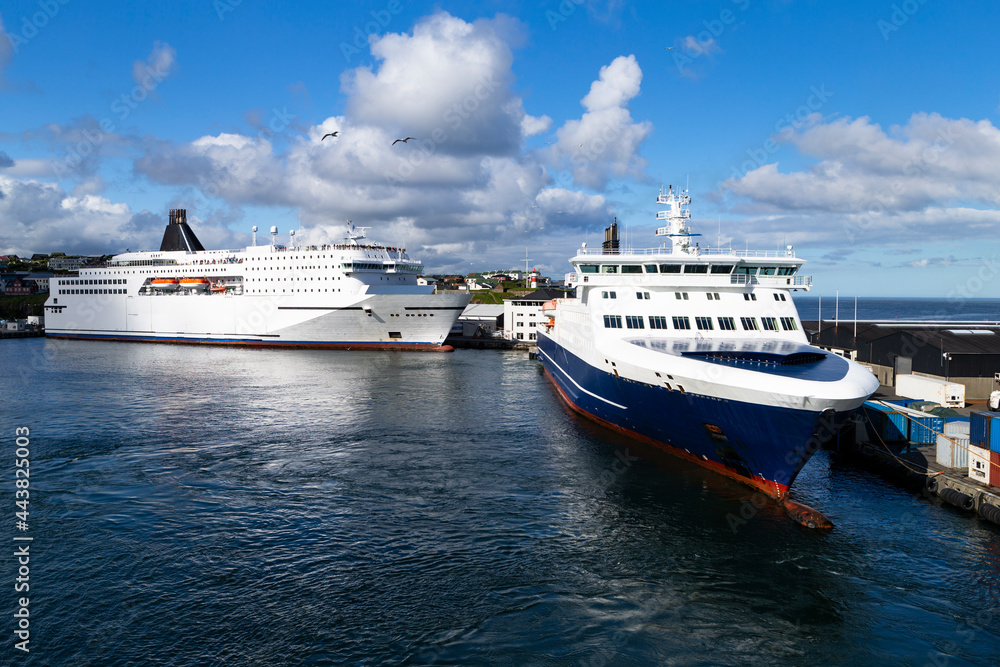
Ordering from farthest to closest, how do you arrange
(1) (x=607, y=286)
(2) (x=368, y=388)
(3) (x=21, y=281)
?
(3) (x=21, y=281) → (2) (x=368, y=388) → (1) (x=607, y=286)

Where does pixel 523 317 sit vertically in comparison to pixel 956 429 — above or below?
above

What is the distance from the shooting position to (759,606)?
12117 mm

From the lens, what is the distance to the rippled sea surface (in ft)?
35.6

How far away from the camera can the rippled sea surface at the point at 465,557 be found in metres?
10.9

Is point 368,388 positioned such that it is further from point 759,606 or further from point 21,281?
point 21,281

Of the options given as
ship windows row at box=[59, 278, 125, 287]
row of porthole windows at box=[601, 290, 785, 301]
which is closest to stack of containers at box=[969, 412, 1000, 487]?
row of porthole windows at box=[601, 290, 785, 301]

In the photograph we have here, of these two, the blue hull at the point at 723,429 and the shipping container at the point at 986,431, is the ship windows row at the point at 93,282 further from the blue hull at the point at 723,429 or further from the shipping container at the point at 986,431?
the shipping container at the point at 986,431

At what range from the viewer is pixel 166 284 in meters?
68.2

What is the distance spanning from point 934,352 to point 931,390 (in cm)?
310

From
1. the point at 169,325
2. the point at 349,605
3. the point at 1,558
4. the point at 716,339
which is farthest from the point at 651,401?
the point at 169,325

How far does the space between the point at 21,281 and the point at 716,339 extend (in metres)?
147

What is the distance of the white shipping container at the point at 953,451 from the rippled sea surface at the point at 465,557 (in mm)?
2104

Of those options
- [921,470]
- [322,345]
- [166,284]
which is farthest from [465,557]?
[166,284]

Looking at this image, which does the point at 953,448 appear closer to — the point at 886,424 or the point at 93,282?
the point at 886,424
